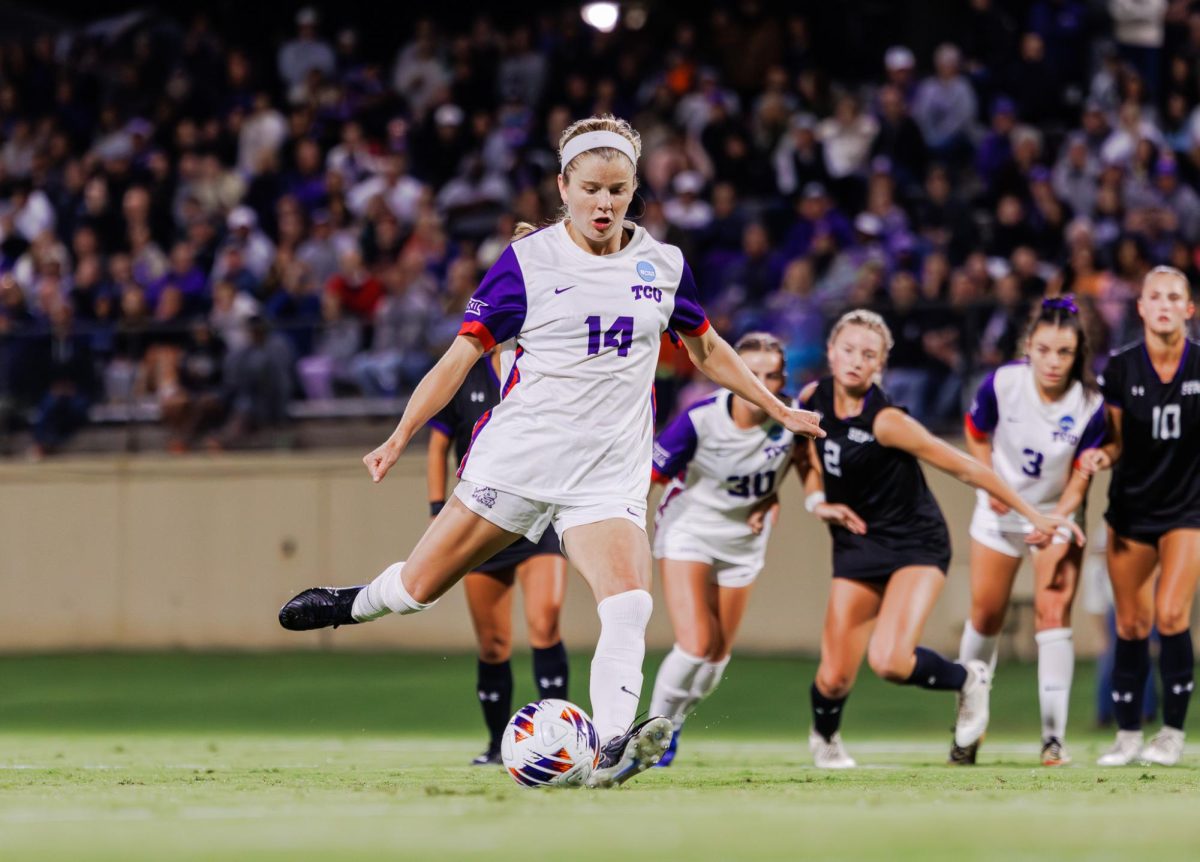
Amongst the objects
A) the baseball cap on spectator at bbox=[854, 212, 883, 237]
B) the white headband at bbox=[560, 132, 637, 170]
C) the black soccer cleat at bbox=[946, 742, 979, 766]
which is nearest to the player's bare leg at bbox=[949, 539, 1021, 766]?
the black soccer cleat at bbox=[946, 742, 979, 766]

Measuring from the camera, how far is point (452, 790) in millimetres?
6594

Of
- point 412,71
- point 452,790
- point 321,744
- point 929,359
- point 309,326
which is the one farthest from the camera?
point 412,71

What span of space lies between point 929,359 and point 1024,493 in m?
4.66

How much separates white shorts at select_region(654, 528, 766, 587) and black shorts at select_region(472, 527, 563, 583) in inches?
20.0

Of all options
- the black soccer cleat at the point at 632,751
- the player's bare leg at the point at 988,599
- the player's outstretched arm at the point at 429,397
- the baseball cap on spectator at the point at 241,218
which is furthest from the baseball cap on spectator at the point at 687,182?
the black soccer cleat at the point at 632,751

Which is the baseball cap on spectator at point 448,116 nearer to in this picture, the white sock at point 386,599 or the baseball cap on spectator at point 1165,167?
the baseball cap on spectator at point 1165,167

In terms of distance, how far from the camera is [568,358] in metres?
6.43

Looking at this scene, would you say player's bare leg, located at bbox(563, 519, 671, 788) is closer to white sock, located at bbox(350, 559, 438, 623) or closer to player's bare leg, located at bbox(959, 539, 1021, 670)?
white sock, located at bbox(350, 559, 438, 623)

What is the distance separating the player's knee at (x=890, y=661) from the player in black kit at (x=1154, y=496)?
1097 mm

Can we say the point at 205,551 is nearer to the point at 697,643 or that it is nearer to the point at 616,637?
the point at 697,643

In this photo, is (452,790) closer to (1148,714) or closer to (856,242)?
(1148,714)

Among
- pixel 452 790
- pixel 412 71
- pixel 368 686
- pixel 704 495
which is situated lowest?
pixel 368 686

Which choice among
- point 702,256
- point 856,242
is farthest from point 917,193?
point 702,256

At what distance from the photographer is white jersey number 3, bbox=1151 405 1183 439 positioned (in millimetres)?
8977
